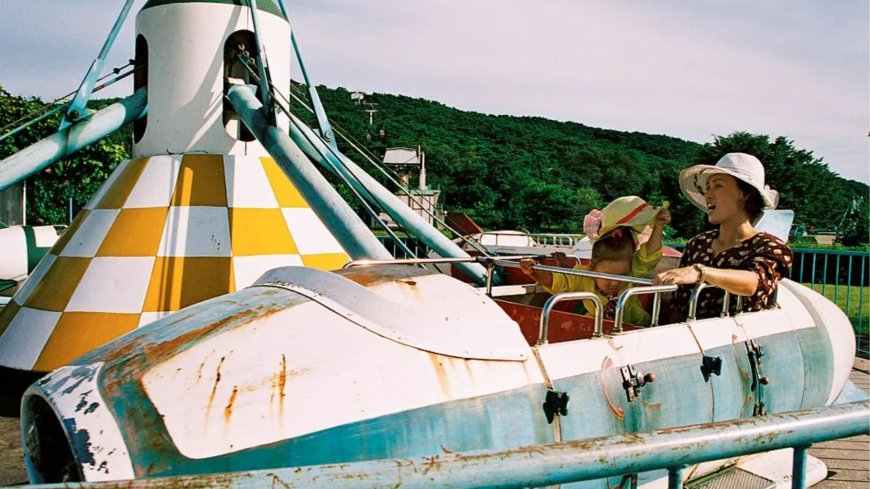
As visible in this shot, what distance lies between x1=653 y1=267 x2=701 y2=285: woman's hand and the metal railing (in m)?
1.31

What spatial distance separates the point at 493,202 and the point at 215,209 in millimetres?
60339

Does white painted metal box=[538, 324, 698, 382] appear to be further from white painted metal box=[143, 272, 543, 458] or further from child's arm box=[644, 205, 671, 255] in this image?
child's arm box=[644, 205, 671, 255]

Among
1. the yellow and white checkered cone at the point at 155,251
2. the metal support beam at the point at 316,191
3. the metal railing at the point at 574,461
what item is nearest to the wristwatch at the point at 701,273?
the metal railing at the point at 574,461

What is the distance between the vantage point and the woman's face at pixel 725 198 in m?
3.55

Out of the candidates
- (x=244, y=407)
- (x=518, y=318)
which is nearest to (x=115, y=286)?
(x=518, y=318)

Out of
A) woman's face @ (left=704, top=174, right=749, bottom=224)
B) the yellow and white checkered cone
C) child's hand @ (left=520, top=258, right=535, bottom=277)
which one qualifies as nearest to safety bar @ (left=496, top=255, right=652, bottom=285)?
child's hand @ (left=520, top=258, right=535, bottom=277)

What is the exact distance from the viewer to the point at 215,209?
526 centimetres

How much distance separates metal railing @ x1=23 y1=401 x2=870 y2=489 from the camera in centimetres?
117

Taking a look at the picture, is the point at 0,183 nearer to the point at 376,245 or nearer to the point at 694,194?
the point at 376,245

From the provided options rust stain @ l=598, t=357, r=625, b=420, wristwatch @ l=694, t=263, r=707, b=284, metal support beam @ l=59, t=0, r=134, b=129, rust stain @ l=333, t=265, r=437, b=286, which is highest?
metal support beam @ l=59, t=0, r=134, b=129

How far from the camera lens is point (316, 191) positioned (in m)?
4.50

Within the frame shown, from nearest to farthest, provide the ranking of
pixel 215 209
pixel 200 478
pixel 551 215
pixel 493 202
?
pixel 200 478 < pixel 215 209 < pixel 551 215 < pixel 493 202

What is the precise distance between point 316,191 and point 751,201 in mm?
2698

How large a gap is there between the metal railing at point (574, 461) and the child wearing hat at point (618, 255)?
84.8 inches
